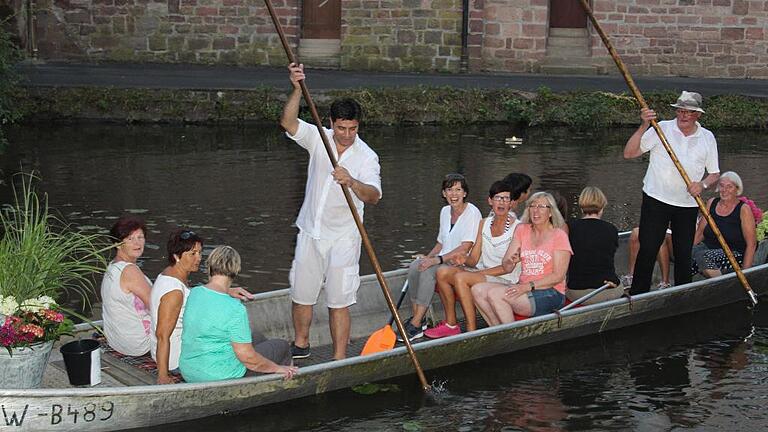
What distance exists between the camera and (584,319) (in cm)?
1008

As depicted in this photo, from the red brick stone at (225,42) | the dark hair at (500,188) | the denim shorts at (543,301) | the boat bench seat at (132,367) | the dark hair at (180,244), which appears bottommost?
the boat bench seat at (132,367)

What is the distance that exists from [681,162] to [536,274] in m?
1.88

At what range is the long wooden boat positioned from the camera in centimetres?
755

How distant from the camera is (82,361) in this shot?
7.96 m

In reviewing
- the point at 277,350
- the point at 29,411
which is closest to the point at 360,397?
the point at 277,350

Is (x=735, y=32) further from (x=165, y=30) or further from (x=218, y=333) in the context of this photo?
(x=218, y=333)

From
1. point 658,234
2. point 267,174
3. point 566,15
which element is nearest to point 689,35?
point 566,15

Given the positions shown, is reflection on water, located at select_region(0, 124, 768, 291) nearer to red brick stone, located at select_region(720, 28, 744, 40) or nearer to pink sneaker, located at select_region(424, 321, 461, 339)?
pink sneaker, located at select_region(424, 321, 461, 339)

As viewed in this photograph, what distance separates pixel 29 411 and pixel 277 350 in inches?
69.8

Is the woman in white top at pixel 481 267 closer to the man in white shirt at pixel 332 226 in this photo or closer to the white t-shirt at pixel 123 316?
the man in white shirt at pixel 332 226

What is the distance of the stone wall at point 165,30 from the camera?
27625 mm

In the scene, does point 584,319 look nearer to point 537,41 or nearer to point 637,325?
point 637,325

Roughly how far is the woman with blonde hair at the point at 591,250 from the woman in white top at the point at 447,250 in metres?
0.82

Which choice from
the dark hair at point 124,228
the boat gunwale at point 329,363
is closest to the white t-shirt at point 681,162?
the boat gunwale at point 329,363
